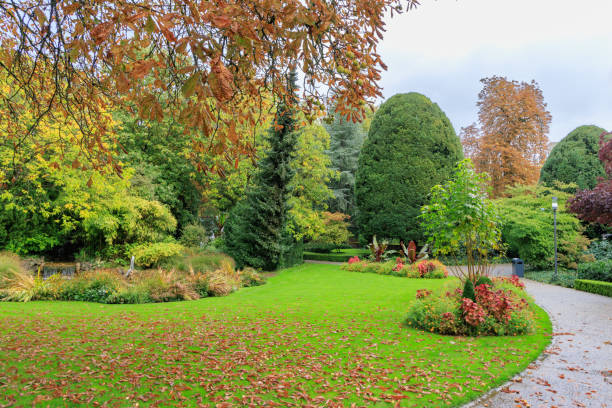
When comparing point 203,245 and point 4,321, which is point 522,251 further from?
point 4,321

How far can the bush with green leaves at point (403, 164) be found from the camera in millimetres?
18047

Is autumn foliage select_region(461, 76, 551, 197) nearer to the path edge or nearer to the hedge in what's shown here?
the hedge

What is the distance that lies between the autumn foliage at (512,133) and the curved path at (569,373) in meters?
18.3

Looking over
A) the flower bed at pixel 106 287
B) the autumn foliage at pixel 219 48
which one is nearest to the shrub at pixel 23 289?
the flower bed at pixel 106 287

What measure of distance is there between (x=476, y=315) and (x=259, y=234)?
1107cm

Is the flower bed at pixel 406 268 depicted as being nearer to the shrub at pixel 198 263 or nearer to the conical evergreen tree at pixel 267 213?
the conical evergreen tree at pixel 267 213

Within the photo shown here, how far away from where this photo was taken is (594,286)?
11.4 metres

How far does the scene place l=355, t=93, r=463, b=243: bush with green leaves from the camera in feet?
59.2

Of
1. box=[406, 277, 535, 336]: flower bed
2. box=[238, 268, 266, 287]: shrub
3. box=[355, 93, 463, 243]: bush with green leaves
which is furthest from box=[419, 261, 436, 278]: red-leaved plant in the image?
box=[406, 277, 535, 336]: flower bed

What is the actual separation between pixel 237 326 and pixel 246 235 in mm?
9638

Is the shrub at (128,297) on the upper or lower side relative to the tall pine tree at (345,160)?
lower

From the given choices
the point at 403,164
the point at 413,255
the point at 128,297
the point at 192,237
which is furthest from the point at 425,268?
the point at 192,237

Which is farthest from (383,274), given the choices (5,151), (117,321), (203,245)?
(5,151)

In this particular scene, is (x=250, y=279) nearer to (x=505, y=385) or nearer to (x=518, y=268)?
(x=505, y=385)
